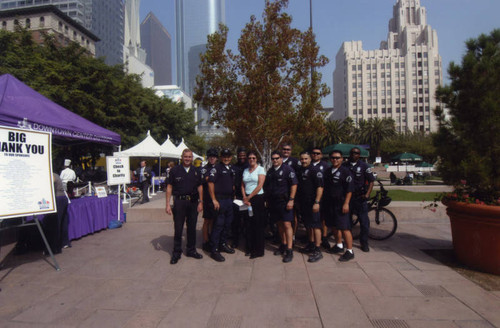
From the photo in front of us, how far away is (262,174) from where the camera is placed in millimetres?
4863

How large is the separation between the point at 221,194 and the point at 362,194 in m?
2.47

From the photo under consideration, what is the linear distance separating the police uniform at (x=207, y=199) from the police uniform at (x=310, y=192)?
5.01 feet

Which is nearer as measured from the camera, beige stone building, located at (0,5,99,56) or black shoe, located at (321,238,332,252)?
black shoe, located at (321,238,332,252)

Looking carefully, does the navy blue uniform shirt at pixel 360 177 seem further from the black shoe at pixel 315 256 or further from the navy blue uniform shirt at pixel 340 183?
the black shoe at pixel 315 256

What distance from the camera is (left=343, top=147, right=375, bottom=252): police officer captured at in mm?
5177

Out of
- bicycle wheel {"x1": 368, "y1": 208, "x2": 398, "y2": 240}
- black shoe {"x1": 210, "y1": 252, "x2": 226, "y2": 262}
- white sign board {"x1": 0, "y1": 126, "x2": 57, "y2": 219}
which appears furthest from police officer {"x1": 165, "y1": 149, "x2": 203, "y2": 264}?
bicycle wheel {"x1": 368, "y1": 208, "x2": 398, "y2": 240}

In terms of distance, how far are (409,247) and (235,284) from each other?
341 cm

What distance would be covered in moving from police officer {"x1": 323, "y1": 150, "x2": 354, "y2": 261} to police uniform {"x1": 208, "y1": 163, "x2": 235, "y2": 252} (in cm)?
165

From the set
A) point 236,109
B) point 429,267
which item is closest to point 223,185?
point 429,267

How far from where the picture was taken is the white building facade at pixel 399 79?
108812 millimetres

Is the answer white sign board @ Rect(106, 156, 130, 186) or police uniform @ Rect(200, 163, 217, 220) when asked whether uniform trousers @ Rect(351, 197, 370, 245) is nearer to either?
police uniform @ Rect(200, 163, 217, 220)

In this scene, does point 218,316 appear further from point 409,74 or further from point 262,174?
point 409,74

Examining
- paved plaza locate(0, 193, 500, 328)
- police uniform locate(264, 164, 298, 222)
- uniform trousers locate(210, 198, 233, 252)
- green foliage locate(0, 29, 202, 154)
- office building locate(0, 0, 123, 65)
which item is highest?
office building locate(0, 0, 123, 65)

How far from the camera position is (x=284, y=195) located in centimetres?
481
